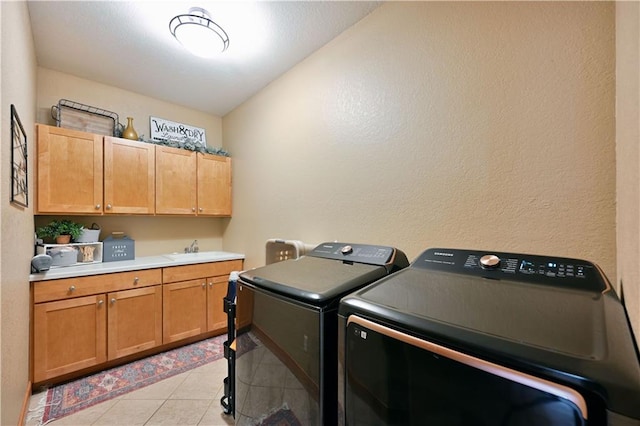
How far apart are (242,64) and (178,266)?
201 cm

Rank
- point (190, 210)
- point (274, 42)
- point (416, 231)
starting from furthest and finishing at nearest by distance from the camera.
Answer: point (190, 210) < point (274, 42) < point (416, 231)

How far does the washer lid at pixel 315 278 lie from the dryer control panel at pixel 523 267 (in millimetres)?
256

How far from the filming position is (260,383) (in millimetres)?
1178

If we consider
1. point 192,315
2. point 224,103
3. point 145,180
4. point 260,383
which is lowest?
point 192,315

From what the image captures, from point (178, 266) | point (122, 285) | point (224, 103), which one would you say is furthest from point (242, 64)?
point (122, 285)

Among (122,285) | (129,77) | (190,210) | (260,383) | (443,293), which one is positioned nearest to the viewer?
(443,293)

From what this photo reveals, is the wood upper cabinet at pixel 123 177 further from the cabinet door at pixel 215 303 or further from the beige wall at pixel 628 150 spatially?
the beige wall at pixel 628 150

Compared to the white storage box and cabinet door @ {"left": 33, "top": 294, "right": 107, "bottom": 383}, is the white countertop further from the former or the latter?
cabinet door @ {"left": 33, "top": 294, "right": 107, "bottom": 383}

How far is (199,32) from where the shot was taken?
1818 millimetres

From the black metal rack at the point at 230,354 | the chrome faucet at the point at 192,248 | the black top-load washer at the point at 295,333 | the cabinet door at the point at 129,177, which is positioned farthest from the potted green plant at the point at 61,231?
the black top-load washer at the point at 295,333

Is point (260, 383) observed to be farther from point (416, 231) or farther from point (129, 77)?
point (129, 77)

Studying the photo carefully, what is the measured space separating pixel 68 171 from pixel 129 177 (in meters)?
0.44

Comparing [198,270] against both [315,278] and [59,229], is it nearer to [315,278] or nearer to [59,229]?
[59,229]

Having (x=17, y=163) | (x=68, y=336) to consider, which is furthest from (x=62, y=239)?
(x=17, y=163)
